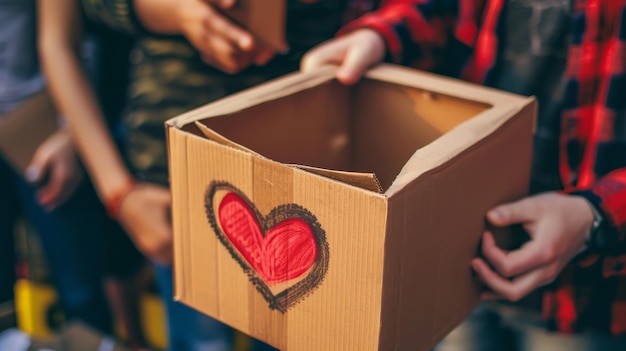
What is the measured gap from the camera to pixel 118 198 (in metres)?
1.57

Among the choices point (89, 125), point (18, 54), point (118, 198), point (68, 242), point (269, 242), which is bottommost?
point (68, 242)

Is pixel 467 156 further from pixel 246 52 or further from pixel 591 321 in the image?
pixel 246 52

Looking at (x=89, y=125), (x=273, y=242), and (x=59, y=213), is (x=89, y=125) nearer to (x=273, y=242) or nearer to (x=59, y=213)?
(x=59, y=213)

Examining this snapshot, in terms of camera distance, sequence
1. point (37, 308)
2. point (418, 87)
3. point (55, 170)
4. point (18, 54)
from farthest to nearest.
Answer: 1. point (37, 308)
2. point (55, 170)
3. point (18, 54)
4. point (418, 87)

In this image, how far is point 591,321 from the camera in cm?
113

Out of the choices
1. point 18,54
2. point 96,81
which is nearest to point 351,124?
point 96,81

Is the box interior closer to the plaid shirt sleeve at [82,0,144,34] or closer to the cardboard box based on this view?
the cardboard box

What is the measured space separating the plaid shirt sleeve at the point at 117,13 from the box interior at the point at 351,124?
1.82ft

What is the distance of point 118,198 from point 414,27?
77 centimetres

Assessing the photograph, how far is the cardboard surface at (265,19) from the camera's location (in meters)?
1.21

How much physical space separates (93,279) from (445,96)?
129 centimetres

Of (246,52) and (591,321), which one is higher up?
(246,52)

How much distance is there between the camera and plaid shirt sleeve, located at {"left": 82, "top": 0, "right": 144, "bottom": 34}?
1.39m

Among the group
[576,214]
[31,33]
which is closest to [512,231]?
[576,214]
